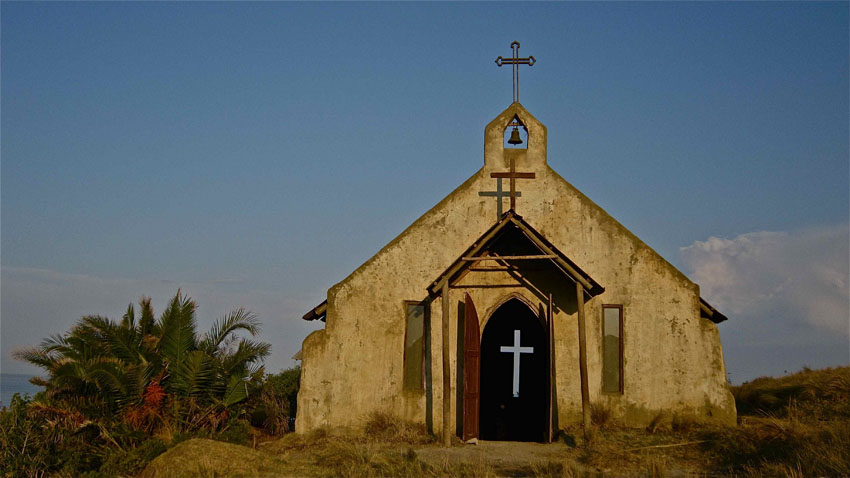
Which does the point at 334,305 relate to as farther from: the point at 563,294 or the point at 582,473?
the point at 582,473

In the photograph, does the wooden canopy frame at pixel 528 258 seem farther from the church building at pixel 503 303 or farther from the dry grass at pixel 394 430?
the dry grass at pixel 394 430

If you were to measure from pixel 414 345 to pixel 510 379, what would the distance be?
279 inches

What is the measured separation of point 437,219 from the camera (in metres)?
17.4

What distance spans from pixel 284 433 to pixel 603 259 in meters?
8.59

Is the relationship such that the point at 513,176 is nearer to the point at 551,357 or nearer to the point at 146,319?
the point at 551,357

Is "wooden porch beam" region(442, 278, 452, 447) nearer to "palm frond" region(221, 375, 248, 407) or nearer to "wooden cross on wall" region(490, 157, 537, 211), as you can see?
"wooden cross on wall" region(490, 157, 537, 211)

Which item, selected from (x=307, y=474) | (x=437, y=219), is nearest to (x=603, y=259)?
(x=437, y=219)

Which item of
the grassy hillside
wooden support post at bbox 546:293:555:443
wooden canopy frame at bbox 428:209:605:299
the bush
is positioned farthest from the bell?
the bush

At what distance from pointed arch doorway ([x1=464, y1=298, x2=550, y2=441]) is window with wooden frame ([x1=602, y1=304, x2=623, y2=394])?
3.92 metres

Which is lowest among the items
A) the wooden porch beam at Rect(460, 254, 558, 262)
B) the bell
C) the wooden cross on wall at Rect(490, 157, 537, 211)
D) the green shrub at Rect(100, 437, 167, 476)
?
the green shrub at Rect(100, 437, 167, 476)

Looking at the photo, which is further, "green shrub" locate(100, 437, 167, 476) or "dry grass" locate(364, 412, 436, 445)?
"dry grass" locate(364, 412, 436, 445)

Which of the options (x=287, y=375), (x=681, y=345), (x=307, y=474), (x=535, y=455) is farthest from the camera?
(x=287, y=375)

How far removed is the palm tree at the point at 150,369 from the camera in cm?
1614

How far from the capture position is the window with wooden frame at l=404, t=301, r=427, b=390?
54.9ft
